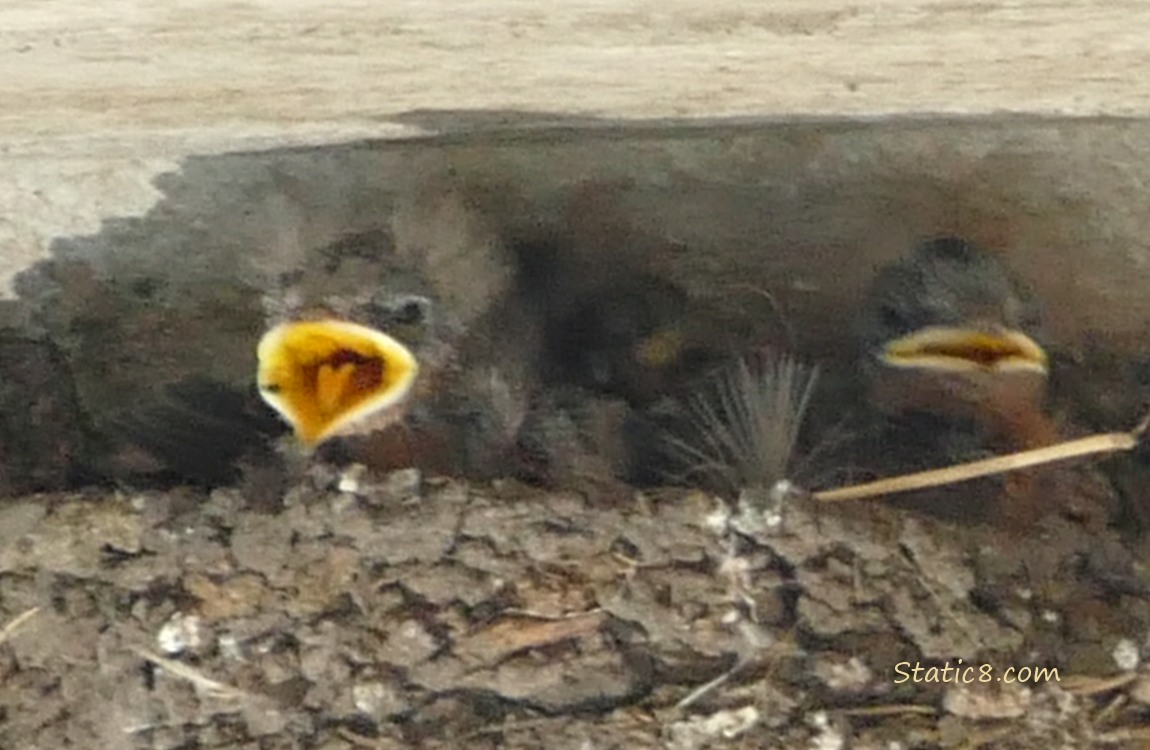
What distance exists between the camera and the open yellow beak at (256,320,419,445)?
1.74 metres

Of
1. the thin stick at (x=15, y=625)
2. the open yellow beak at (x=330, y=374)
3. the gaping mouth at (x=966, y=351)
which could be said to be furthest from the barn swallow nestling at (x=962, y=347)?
the thin stick at (x=15, y=625)

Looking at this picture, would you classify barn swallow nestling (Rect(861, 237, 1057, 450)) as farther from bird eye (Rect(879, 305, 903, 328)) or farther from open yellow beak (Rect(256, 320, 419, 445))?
open yellow beak (Rect(256, 320, 419, 445))

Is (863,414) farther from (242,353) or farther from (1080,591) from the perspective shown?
(242,353)

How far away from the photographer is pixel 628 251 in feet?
6.55

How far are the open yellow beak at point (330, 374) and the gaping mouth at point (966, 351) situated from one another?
1.59 feet

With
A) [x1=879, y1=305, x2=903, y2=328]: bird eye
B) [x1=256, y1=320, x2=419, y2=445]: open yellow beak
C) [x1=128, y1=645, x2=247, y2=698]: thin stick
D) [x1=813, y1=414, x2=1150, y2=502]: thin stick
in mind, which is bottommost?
[x1=128, y1=645, x2=247, y2=698]: thin stick

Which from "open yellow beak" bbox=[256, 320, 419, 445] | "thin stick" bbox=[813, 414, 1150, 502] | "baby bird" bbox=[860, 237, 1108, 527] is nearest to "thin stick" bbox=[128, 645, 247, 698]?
"open yellow beak" bbox=[256, 320, 419, 445]

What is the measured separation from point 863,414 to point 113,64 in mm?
815

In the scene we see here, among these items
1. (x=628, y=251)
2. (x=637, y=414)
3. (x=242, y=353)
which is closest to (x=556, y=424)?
(x=637, y=414)

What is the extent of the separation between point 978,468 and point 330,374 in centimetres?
62

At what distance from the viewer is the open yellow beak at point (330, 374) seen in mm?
1739

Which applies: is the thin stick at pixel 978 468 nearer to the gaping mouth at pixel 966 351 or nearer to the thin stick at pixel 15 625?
the gaping mouth at pixel 966 351

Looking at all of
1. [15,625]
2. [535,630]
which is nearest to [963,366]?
[535,630]

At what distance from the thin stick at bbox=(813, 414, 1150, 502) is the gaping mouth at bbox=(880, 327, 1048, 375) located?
A: 10 cm
